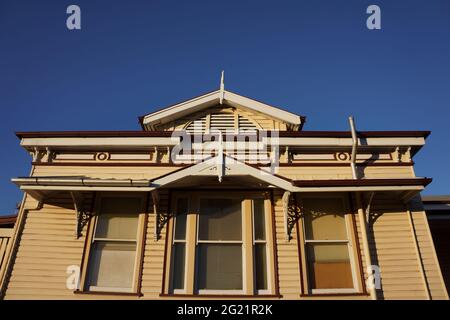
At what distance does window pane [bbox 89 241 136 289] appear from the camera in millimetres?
7875

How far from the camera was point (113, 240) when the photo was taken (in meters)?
8.24

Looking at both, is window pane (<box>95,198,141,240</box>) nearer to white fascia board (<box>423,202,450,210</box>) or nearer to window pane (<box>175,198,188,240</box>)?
window pane (<box>175,198,188,240</box>)

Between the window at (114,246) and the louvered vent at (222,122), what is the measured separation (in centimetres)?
330

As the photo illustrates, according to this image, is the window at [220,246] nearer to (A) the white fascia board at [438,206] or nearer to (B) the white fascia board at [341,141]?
(B) the white fascia board at [341,141]

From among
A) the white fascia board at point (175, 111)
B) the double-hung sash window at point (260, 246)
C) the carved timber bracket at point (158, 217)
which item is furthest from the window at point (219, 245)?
the white fascia board at point (175, 111)

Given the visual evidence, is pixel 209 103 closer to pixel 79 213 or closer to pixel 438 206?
pixel 79 213

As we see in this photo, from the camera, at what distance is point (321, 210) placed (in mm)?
8523

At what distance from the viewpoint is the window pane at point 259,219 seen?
8.28 meters

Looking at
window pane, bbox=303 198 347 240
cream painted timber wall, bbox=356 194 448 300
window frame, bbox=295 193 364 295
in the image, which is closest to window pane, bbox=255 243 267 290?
window frame, bbox=295 193 364 295

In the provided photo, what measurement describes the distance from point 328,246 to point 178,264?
3.50 m

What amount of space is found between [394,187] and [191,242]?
4.70m
